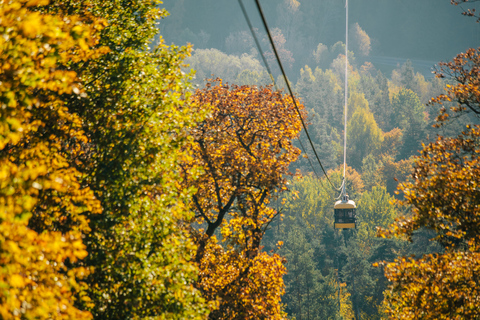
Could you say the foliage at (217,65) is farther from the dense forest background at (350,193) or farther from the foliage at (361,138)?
the foliage at (361,138)

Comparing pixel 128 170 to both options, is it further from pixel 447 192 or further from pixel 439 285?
pixel 447 192

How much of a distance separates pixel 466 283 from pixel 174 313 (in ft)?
22.1

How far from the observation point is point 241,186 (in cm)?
1570

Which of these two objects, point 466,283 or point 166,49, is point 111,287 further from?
point 466,283

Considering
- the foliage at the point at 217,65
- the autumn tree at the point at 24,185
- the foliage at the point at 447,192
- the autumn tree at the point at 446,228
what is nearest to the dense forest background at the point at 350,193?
the foliage at the point at 217,65

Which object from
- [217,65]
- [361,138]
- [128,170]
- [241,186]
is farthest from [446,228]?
[217,65]

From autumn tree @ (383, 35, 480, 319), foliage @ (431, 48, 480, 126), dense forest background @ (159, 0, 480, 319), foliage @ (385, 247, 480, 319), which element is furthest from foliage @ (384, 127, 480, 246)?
dense forest background @ (159, 0, 480, 319)

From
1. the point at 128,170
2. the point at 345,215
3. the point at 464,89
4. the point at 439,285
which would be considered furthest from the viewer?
the point at 345,215

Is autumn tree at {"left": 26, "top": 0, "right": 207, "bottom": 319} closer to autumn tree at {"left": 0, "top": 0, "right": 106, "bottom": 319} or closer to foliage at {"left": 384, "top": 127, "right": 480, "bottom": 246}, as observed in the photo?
autumn tree at {"left": 0, "top": 0, "right": 106, "bottom": 319}

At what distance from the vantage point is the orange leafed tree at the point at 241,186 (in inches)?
589

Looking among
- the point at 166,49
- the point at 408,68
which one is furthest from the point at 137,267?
the point at 408,68

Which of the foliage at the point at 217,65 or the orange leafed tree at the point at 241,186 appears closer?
the orange leafed tree at the point at 241,186

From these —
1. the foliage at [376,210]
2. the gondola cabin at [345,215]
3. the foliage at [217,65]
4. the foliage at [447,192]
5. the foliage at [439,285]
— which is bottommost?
the foliage at [439,285]

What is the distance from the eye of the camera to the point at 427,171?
12.1 meters
